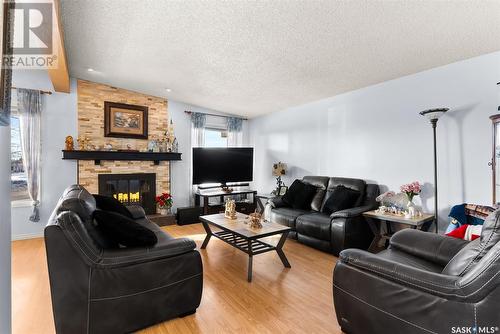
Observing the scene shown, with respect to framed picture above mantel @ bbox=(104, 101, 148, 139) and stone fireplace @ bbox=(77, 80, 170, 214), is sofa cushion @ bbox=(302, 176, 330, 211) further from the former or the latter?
framed picture above mantel @ bbox=(104, 101, 148, 139)

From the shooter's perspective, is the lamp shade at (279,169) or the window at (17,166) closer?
the window at (17,166)

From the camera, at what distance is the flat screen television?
5.38 metres

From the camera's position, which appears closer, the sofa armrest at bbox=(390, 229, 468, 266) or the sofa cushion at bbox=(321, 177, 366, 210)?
the sofa armrest at bbox=(390, 229, 468, 266)

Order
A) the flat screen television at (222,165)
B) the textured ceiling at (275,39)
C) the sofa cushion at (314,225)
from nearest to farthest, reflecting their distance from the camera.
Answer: the textured ceiling at (275,39) < the sofa cushion at (314,225) < the flat screen television at (222,165)

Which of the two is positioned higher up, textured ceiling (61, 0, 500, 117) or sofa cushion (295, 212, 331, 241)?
textured ceiling (61, 0, 500, 117)

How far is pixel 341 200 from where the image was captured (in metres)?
3.81

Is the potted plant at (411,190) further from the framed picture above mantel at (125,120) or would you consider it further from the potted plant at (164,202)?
the framed picture above mantel at (125,120)

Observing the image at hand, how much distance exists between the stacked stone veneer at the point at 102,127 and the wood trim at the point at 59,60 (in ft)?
1.35

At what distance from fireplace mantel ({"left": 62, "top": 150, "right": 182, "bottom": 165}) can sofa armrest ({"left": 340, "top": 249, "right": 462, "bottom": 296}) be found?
431 centimetres

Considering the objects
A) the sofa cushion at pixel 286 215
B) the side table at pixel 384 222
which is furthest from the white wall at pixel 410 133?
the sofa cushion at pixel 286 215

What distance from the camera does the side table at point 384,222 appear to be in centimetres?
304

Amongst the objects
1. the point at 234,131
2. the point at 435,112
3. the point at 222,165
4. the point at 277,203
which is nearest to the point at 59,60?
the point at 222,165

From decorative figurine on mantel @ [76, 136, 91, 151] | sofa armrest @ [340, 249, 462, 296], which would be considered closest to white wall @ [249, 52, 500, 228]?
sofa armrest @ [340, 249, 462, 296]

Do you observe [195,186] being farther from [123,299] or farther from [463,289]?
[463,289]
